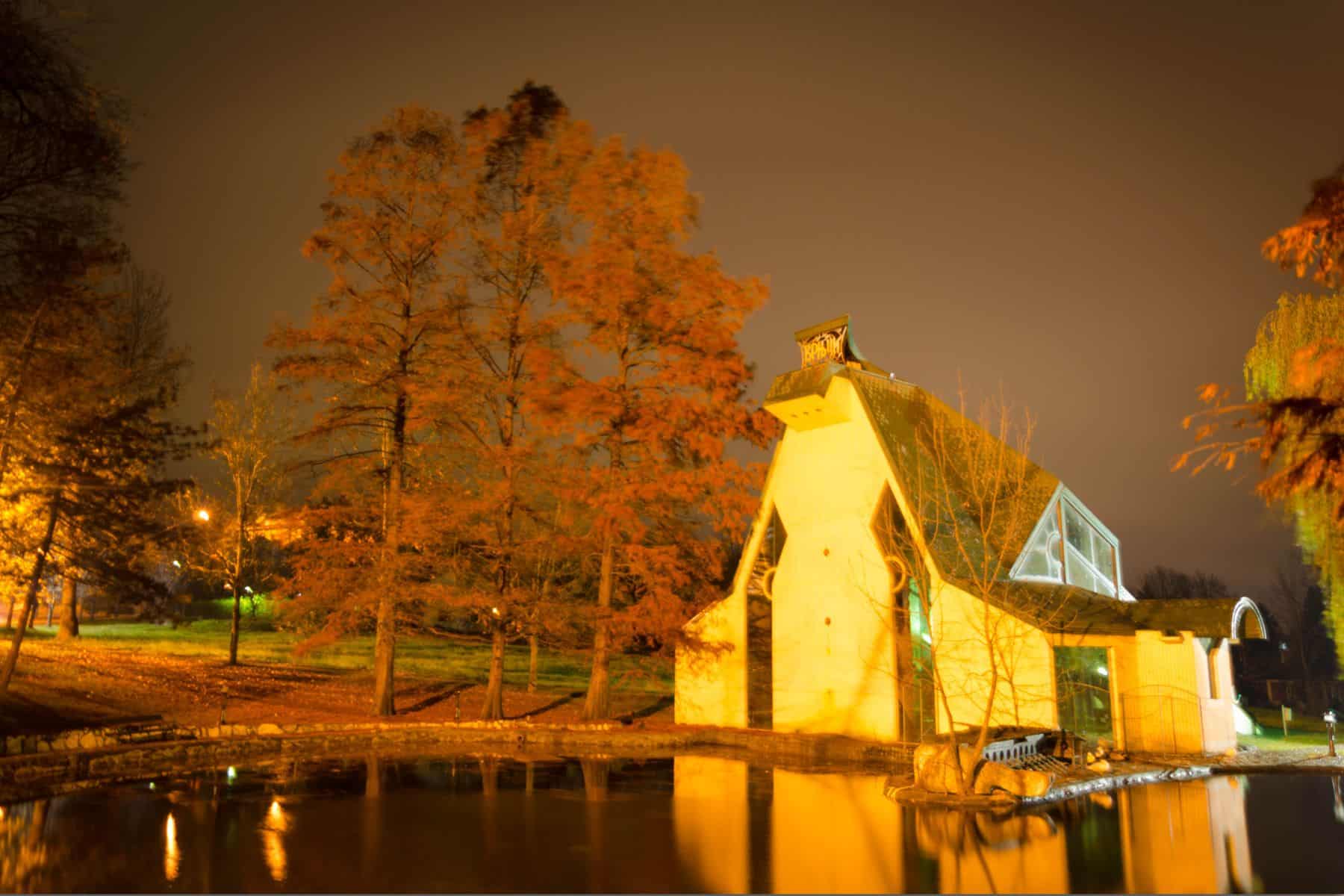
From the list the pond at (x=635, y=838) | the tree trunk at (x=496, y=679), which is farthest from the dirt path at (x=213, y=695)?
the pond at (x=635, y=838)

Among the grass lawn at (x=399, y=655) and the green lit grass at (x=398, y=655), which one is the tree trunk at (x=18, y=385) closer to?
the green lit grass at (x=398, y=655)

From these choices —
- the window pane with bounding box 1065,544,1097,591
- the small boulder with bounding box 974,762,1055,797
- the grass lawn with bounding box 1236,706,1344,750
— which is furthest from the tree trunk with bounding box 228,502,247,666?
the grass lawn with bounding box 1236,706,1344,750

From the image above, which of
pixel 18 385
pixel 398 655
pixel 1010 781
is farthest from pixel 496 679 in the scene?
pixel 398 655

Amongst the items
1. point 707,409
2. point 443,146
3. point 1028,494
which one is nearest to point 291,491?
point 443,146

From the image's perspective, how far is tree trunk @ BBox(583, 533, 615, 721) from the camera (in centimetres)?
2033

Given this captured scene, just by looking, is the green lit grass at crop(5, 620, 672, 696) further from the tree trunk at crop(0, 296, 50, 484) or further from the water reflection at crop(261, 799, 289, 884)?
the water reflection at crop(261, 799, 289, 884)

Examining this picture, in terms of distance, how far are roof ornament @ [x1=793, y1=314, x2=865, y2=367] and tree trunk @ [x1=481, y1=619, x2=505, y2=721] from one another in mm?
8908

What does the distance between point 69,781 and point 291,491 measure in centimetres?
1514

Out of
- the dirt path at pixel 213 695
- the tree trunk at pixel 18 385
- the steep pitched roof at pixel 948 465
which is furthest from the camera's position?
the steep pitched roof at pixel 948 465

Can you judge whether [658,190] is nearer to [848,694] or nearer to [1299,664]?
[848,694]

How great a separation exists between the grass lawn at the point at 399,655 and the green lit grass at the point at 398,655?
0.08ft

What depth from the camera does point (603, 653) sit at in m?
20.7

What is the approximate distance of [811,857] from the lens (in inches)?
360

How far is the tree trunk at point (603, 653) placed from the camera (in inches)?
800
